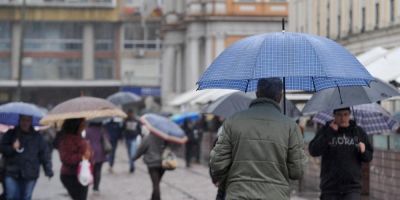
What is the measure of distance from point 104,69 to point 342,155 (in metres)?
70.2

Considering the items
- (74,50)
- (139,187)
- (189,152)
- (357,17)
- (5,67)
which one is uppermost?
(357,17)

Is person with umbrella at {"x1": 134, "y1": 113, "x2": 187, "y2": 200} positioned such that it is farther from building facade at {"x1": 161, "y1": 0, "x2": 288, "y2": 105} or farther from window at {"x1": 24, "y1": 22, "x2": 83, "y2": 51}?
window at {"x1": 24, "y1": 22, "x2": 83, "y2": 51}

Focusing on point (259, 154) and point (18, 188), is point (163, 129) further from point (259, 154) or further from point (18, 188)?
point (259, 154)

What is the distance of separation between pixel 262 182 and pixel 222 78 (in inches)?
47.5

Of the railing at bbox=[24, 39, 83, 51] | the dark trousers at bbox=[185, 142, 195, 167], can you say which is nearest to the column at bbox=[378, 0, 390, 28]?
the dark trousers at bbox=[185, 142, 195, 167]

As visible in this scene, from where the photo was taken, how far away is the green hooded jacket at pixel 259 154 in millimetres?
7285

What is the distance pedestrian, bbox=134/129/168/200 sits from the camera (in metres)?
16.5

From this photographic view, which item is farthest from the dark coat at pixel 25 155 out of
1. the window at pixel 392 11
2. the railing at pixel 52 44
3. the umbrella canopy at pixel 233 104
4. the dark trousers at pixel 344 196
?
the railing at pixel 52 44

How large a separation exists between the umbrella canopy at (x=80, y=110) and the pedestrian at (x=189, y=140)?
59.0 ft

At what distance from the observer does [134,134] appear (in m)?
28.0

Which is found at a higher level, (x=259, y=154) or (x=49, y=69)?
(x=259, y=154)

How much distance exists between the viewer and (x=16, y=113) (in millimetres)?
12859

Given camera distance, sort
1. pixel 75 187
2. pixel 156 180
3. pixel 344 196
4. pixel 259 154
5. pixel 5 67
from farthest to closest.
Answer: pixel 5 67 → pixel 156 180 → pixel 75 187 → pixel 344 196 → pixel 259 154

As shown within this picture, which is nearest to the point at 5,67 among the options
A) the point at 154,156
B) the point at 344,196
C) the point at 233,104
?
the point at 154,156
